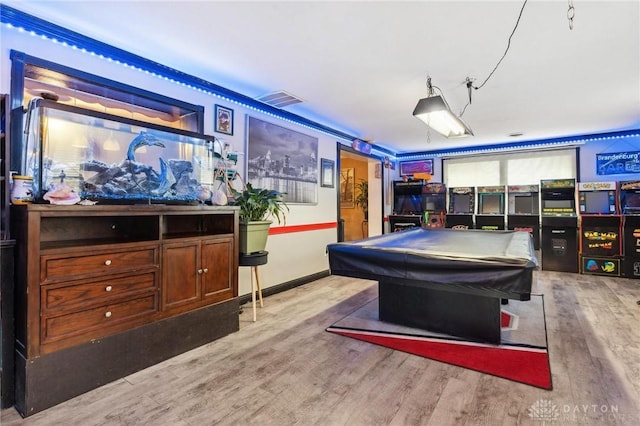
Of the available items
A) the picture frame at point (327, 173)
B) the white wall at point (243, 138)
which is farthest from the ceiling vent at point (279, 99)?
the picture frame at point (327, 173)

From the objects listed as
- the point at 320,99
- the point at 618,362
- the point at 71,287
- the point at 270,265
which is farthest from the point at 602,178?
the point at 71,287

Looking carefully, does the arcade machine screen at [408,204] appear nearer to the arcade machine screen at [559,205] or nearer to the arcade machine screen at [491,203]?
the arcade machine screen at [491,203]

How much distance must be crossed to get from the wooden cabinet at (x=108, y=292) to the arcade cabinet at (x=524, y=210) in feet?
18.5

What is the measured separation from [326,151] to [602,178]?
5310mm

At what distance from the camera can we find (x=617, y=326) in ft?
10.1

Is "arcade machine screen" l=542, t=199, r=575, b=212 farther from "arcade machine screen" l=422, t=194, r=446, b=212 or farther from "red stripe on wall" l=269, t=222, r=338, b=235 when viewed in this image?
"red stripe on wall" l=269, t=222, r=338, b=235

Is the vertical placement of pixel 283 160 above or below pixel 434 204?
above

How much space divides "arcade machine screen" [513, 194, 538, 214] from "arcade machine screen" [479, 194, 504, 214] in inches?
10.3

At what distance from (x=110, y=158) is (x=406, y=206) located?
629cm

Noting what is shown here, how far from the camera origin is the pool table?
211 cm

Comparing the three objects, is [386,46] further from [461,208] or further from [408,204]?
[408,204]

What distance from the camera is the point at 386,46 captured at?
273 cm

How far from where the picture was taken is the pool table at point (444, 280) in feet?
6.93

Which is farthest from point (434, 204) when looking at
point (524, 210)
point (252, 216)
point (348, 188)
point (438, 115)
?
point (252, 216)
